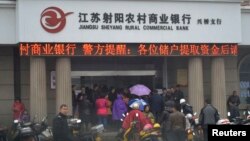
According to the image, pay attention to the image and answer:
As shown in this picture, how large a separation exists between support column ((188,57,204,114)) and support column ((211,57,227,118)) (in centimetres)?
55

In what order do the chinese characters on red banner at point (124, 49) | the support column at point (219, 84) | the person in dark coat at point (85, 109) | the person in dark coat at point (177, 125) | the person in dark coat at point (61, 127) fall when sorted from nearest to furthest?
the person in dark coat at point (61, 127)
the person in dark coat at point (177, 125)
the chinese characters on red banner at point (124, 49)
the person in dark coat at point (85, 109)
the support column at point (219, 84)

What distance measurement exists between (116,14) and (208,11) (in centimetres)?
339

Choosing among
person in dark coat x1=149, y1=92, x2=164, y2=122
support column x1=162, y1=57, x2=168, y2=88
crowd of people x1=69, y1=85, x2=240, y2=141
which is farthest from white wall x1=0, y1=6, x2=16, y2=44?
support column x1=162, y1=57, x2=168, y2=88

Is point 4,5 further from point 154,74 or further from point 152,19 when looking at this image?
point 154,74

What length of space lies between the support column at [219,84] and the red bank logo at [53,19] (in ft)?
18.8

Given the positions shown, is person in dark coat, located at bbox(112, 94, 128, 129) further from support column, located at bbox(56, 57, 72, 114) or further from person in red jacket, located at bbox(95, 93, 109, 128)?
support column, located at bbox(56, 57, 72, 114)

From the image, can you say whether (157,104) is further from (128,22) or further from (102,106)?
(128,22)

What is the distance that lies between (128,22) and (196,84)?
11.2ft

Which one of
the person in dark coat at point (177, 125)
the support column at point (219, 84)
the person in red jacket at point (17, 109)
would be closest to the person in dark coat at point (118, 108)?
the person in red jacket at point (17, 109)

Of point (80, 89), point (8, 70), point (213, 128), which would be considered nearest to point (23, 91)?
point (8, 70)

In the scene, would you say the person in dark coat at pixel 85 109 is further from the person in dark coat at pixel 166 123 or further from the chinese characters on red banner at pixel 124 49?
the person in dark coat at pixel 166 123

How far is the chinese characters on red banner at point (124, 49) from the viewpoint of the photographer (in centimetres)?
1556

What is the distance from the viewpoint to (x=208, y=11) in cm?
1719

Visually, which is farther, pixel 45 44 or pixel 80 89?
pixel 80 89
